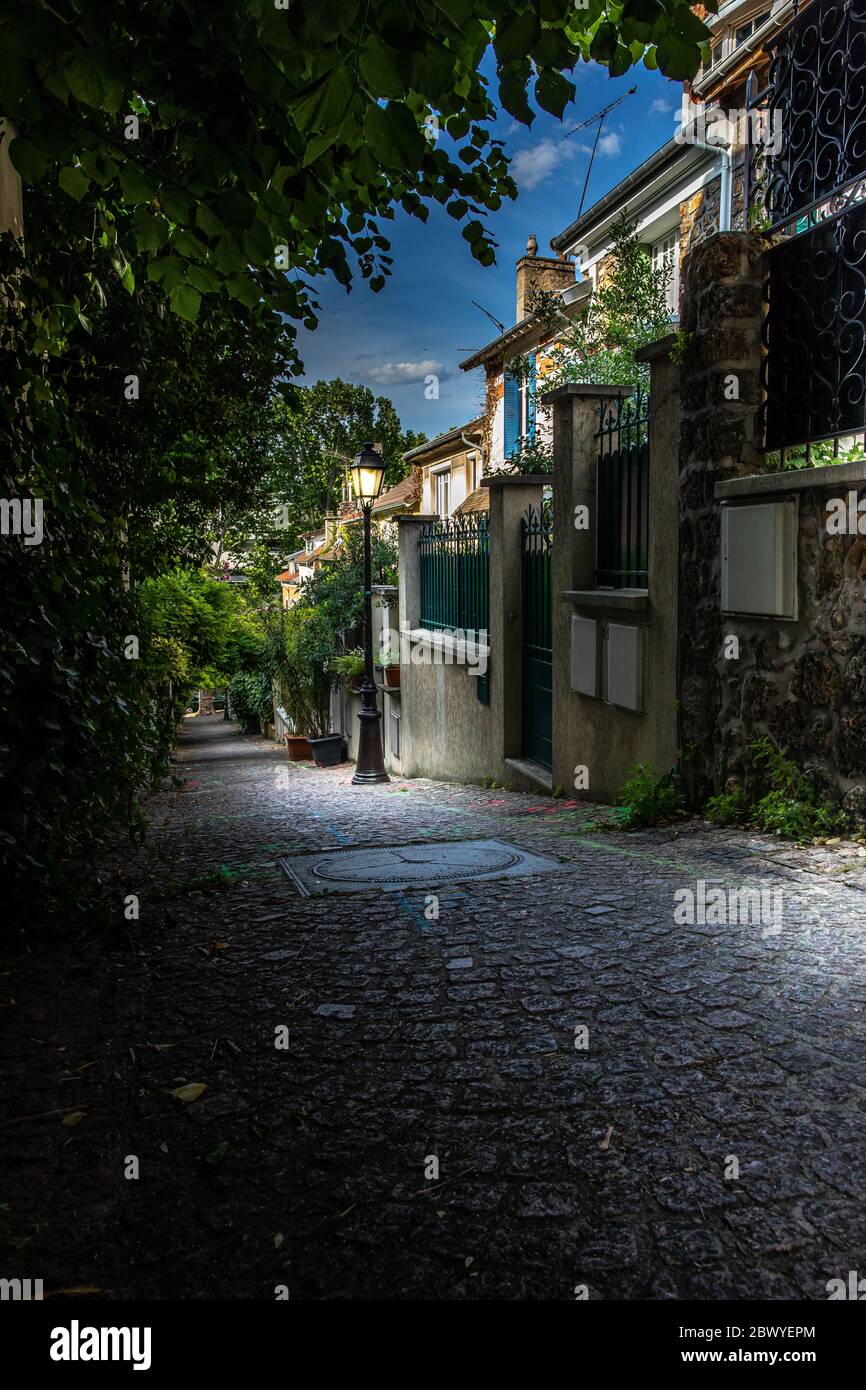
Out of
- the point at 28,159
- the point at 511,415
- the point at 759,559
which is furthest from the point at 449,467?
the point at 28,159

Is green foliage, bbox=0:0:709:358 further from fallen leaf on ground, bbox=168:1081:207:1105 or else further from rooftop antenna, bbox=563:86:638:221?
fallen leaf on ground, bbox=168:1081:207:1105

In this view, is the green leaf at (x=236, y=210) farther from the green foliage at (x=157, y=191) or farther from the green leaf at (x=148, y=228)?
the green leaf at (x=148, y=228)

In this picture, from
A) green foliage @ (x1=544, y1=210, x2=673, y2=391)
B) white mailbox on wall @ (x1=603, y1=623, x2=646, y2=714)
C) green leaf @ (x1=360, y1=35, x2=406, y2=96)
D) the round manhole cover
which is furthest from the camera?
green foliage @ (x1=544, y1=210, x2=673, y2=391)

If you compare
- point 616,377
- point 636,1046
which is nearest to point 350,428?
point 616,377

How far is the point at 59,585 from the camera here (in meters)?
3.56

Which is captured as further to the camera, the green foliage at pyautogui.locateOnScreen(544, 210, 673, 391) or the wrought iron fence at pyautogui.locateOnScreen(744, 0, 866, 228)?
the green foliage at pyautogui.locateOnScreen(544, 210, 673, 391)

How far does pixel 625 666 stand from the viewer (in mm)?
6727

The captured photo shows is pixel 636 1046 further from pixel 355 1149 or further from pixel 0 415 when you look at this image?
pixel 0 415

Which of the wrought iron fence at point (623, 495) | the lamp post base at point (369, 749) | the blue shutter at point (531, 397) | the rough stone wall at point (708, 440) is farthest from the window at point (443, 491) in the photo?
the rough stone wall at point (708, 440)

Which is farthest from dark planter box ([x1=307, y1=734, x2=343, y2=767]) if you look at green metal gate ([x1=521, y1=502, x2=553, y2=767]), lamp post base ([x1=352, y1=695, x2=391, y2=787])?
green metal gate ([x1=521, y1=502, x2=553, y2=767])

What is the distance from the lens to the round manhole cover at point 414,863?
5086 millimetres

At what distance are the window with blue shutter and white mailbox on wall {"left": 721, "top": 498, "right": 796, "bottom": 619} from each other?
49.3 feet

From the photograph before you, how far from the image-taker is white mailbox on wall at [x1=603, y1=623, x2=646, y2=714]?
21.4 ft
